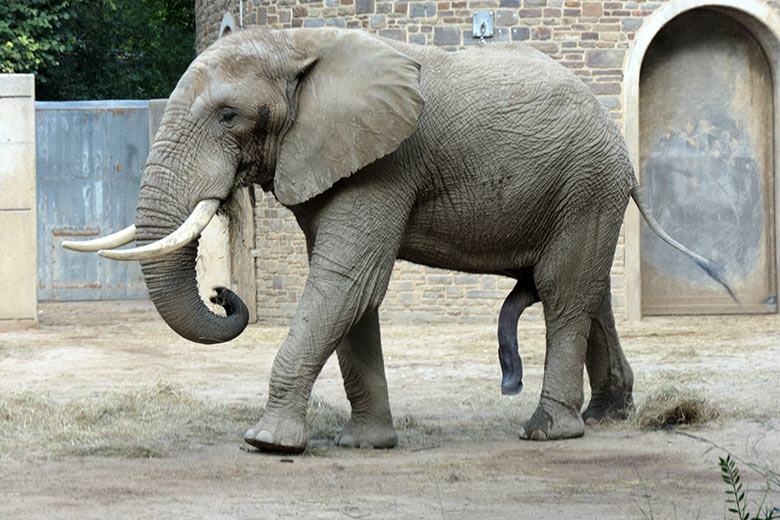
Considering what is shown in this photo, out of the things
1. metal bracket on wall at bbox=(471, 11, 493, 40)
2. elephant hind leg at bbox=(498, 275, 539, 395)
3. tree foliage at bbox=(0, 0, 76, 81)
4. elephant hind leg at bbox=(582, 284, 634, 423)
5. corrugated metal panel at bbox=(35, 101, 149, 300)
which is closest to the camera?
elephant hind leg at bbox=(498, 275, 539, 395)

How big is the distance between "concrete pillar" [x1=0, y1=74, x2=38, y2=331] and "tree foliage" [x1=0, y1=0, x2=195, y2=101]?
7.73m

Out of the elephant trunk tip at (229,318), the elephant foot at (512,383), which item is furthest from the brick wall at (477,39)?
the elephant trunk tip at (229,318)

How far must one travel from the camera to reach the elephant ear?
6.21m

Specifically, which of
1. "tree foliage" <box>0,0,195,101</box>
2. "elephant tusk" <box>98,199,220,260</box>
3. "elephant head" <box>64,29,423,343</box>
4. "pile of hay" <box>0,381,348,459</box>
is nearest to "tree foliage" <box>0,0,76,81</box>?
"tree foliage" <box>0,0,195,101</box>

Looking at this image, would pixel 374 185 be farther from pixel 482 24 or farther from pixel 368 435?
pixel 482 24

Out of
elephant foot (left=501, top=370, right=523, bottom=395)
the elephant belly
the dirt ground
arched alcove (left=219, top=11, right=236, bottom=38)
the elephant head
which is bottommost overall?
the dirt ground

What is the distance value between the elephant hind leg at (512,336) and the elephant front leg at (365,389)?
0.65m

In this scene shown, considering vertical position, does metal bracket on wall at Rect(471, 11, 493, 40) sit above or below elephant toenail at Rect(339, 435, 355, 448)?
above

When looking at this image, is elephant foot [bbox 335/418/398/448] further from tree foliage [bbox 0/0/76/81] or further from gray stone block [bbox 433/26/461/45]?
tree foliage [bbox 0/0/76/81]

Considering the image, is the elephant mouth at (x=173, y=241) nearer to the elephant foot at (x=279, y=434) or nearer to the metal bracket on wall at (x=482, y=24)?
the elephant foot at (x=279, y=434)

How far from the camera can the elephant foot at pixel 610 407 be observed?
24.7 feet

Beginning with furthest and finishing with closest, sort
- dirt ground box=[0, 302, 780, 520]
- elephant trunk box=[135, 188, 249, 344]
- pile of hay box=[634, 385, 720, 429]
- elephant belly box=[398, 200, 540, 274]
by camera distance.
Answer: pile of hay box=[634, 385, 720, 429] → elephant belly box=[398, 200, 540, 274] → elephant trunk box=[135, 188, 249, 344] → dirt ground box=[0, 302, 780, 520]

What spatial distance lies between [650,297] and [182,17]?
17.2 meters

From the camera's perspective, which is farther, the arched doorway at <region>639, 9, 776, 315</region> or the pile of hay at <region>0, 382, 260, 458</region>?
the arched doorway at <region>639, 9, 776, 315</region>
